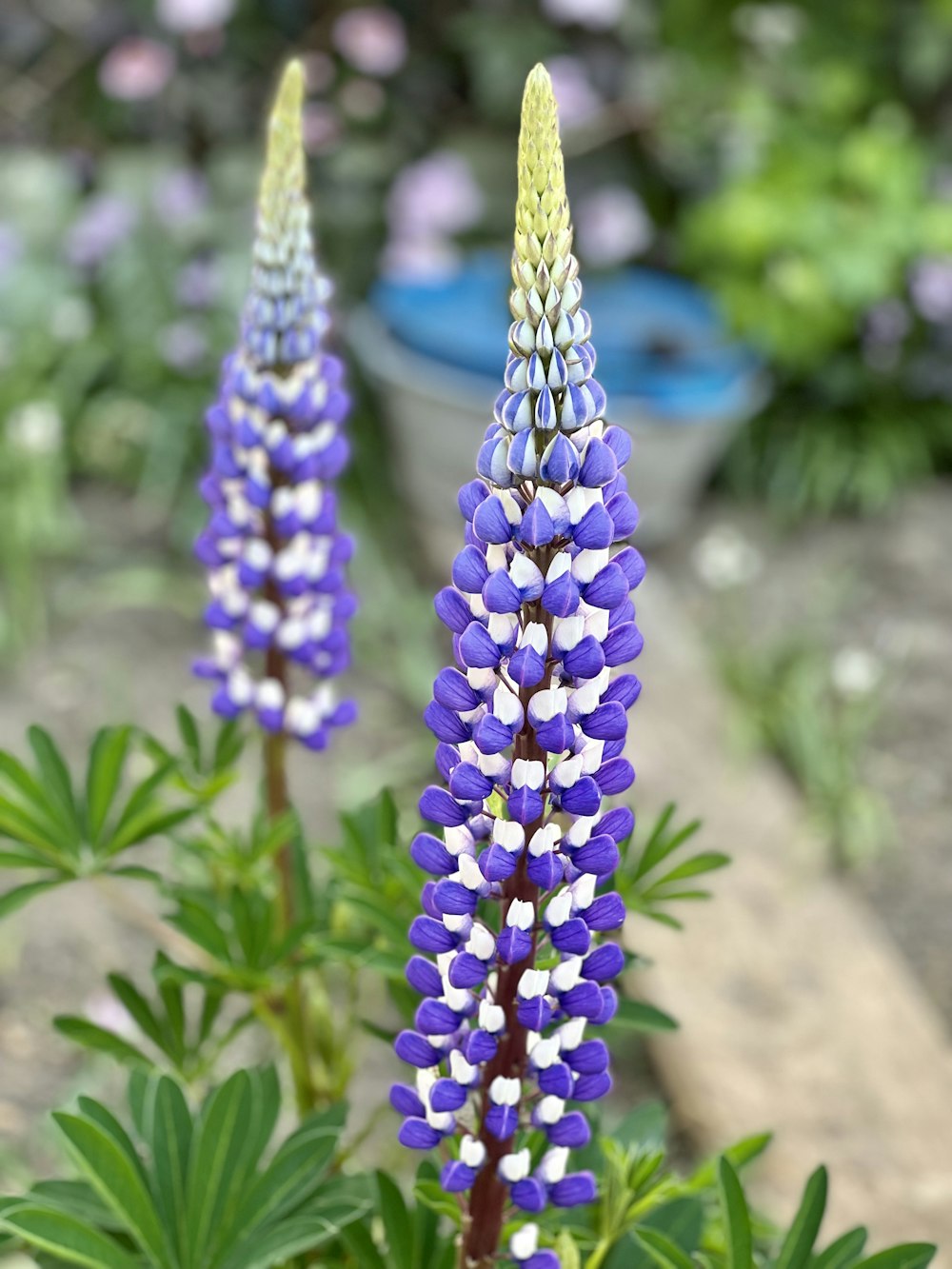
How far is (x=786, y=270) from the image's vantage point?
436cm

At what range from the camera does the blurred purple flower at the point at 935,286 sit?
4.46 m

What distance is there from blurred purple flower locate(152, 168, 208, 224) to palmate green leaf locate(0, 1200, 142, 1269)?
11.8 feet

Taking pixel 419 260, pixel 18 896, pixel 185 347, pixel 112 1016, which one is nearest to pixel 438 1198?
pixel 18 896

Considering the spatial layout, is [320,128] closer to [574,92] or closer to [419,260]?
[419,260]

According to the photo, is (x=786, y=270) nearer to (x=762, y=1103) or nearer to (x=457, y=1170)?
(x=762, y=1103)

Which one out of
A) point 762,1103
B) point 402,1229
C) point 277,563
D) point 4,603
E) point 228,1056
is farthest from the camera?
point 4,603

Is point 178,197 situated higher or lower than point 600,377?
→ higher

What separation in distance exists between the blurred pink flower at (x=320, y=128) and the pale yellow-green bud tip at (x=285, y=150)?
3.06 meters

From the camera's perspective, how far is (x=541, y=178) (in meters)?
0.98

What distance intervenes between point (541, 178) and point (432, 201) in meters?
3.57

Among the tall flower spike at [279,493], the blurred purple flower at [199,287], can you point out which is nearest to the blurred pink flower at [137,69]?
the blurred purple flower at [199,287]

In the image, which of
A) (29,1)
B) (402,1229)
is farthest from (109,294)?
(402,1229)

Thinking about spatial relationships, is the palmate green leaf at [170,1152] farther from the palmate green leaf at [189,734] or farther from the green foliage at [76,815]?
the palmate green leaf at [189,734]

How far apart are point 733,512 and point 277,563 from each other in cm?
316
